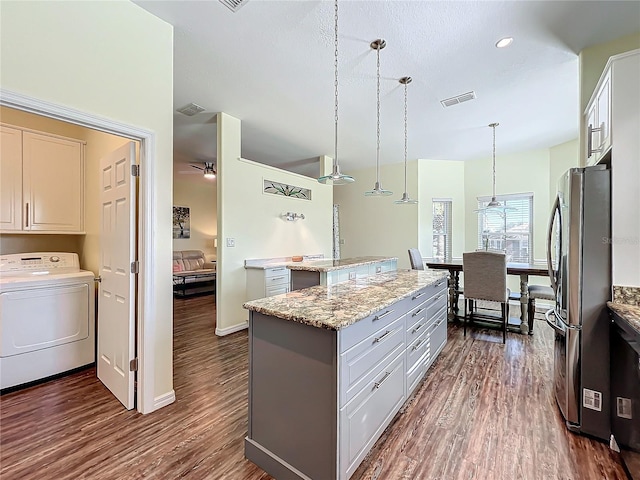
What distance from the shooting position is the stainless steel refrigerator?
1758 millimetres

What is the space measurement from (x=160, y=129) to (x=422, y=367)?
2.87 m

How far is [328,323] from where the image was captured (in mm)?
1315

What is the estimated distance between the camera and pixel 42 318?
2.53m

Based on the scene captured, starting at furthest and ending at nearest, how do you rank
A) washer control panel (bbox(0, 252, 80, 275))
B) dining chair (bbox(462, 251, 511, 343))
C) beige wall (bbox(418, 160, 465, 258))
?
beige wall (bbox(418, 160, 465, 258)), dining chair (bbox(462, 251, 511, 343)), washer control panel (bbox(0, 252, 80, 275))

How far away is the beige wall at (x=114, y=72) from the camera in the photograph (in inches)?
60.7

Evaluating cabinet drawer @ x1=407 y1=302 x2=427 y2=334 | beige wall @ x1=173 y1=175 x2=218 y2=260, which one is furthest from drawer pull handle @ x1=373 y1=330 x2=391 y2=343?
beige wall @ x1=173 y1=175 x2=218 y2=260

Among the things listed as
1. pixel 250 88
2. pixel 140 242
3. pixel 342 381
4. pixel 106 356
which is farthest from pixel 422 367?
pixel 250 88

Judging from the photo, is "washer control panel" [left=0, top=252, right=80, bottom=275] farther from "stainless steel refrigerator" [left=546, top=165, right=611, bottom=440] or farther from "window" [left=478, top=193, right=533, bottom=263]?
"window" [left=478, top=193, right=533, bottom=263]

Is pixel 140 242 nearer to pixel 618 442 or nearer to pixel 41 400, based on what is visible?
pixel 41 400

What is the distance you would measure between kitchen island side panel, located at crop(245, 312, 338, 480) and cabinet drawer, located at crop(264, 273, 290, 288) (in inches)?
93.1

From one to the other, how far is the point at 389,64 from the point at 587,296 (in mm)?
2457

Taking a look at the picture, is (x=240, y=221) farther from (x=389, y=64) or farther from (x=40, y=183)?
(x=389, y=64)

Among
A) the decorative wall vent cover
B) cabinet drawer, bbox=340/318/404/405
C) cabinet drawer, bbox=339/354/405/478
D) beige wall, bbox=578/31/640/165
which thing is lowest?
cabinet drawer, bbox=339/354/405/478

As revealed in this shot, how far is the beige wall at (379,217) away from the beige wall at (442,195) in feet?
0.62
